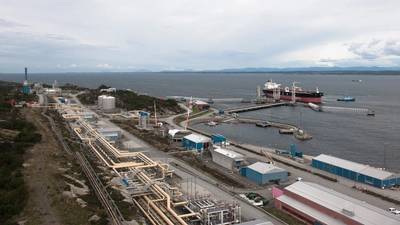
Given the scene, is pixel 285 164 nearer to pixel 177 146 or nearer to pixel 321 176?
pixel 321 176

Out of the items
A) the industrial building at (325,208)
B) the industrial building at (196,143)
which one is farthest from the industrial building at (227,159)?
the industrial building at (325,208)

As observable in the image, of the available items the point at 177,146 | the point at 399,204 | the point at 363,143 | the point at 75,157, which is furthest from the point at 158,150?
the point at 363,143

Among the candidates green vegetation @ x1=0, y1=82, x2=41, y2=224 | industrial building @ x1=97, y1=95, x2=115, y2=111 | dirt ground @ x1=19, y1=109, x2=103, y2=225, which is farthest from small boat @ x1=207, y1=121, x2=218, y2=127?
dirt ground @ x1=19, y1=109, x2=103, y2=225

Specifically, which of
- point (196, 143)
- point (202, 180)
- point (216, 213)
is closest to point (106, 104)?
point (196, 143)

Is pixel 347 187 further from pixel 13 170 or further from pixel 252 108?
pixel 252 108

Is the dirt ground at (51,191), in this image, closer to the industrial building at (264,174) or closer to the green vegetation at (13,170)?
Answer: the green vegetation at (13,170)
